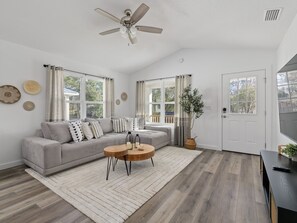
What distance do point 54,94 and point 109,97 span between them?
172 centimetres

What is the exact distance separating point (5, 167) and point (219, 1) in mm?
4783

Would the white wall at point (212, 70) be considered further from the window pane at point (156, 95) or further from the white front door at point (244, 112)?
the window pane at point (156, 95)

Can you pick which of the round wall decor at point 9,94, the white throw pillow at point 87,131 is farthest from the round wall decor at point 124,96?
the round wall decor at point 9,94

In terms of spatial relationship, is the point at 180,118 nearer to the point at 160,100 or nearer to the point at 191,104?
the point at 191,104

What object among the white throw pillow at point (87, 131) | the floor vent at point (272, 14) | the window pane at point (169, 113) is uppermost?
the floor vent at point (272, 14)

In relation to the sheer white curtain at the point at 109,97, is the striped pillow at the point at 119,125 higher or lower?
lower

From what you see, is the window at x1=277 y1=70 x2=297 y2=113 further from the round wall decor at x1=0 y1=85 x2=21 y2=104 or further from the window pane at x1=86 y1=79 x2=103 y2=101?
the round wall decor at x1=0 y1=85 x2=21 y2=104

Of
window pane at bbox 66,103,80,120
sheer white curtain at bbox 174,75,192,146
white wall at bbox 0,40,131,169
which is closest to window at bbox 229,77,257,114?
sheer white curtain at bbox 174,75,192,146

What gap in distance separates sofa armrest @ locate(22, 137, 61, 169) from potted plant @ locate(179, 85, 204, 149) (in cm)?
325

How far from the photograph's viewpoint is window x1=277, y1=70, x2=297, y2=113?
1.88m

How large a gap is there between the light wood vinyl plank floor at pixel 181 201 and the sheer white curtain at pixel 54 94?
1.29 m

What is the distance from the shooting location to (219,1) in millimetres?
2311

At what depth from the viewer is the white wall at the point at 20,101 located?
3.05 meters

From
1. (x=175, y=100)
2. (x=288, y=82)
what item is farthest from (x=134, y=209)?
(x=175, y=100)
